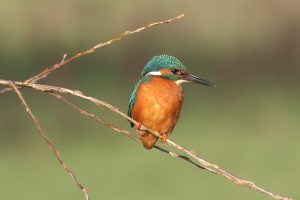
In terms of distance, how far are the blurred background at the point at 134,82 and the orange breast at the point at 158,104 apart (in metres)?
3.94

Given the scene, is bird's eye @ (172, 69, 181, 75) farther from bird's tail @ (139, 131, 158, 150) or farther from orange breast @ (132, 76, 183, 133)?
bird's tail @ (139, 131, 158, 150)

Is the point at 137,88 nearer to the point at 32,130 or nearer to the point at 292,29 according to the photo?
the point at 32,130

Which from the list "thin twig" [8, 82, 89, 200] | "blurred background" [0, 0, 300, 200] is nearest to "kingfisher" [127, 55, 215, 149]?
"thin twig" [8, 82, 89, 200]

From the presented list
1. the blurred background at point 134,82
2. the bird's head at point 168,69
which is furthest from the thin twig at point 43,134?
the blurred background at point 134,82

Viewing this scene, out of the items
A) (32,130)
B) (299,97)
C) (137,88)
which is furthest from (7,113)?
(137,88)

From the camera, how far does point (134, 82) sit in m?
9.38

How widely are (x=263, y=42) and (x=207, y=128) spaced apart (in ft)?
9.70

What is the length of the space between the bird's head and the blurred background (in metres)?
3.98

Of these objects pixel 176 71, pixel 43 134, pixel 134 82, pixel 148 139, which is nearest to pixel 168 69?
pixel 176 71

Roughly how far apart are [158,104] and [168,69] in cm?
11

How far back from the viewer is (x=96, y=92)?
9148 millimetres

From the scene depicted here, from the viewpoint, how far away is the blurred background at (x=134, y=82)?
7.25 metres

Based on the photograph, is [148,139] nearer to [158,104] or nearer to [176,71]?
[158,104]

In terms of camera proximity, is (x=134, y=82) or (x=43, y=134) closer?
(x=43, y=134)
